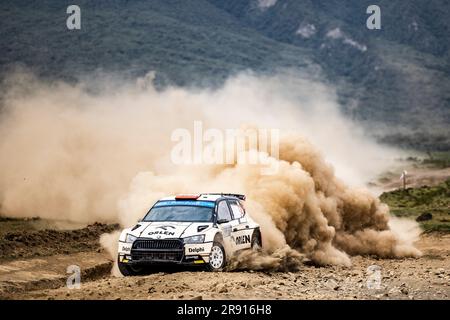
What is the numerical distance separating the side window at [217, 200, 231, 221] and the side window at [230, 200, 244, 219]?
0.22 meters

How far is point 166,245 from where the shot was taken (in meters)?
17.0

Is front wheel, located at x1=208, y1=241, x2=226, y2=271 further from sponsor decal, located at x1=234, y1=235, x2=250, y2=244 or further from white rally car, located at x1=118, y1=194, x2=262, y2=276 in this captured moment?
sponsor decal, located at x1=234, y1=235, x2=250, y2=244

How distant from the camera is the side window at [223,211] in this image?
18472 millimetres

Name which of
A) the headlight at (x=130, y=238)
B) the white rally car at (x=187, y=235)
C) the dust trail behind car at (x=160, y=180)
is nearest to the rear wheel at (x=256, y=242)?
the white rally car at (x=187, y=235)

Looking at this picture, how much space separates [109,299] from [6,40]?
418 feet

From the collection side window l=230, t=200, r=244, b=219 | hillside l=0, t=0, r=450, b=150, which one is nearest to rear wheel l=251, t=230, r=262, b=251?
side window l=230, t=200, r=244, b=219

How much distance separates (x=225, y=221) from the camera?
1838 centimetres

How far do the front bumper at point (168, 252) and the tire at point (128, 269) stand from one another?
13.8 inches

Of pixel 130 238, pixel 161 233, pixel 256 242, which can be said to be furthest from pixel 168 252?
pixel 256 242

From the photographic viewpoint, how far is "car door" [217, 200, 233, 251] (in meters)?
18.0

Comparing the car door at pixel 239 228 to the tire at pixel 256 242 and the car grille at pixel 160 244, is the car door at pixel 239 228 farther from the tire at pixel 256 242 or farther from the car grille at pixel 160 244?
the car grille at pixel 160 244

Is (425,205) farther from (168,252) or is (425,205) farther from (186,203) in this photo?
(168,252)
